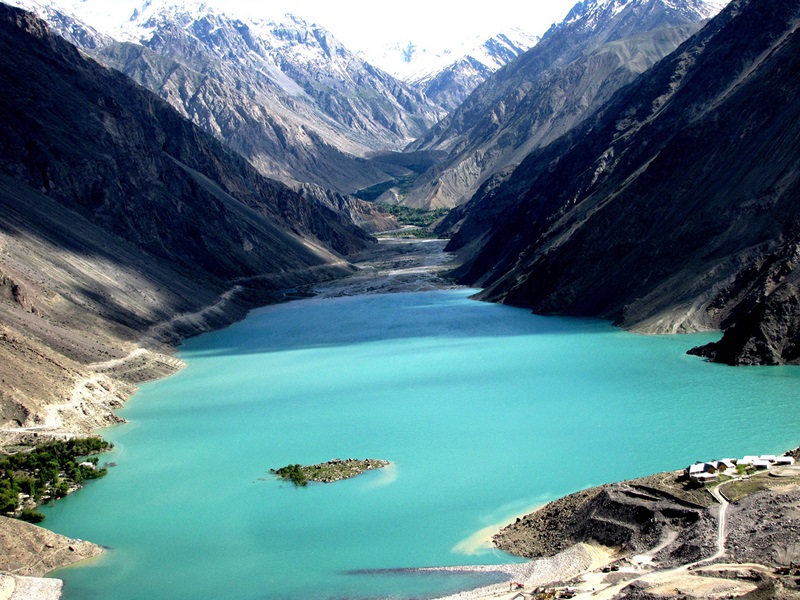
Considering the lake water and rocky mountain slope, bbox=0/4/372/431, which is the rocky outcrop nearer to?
the lake water

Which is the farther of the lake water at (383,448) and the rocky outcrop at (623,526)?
the lake water at (383,448)

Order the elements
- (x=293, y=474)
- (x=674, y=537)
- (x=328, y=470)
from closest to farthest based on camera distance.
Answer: (x=674, y=537) → (x=293, y=474) → (x=328, y=470)

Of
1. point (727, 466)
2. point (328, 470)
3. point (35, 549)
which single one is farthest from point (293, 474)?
point (727, 466)

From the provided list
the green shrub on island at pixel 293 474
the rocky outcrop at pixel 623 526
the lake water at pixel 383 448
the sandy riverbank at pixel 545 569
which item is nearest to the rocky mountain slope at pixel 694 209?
the lake water at pixel 383 448

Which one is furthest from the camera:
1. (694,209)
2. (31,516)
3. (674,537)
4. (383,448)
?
(694,209)

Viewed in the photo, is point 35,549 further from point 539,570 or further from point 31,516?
point 539,570

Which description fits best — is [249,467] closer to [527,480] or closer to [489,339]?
[527,480]

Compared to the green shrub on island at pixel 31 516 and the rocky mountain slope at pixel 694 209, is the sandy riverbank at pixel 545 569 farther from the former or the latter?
the rocky mountain slope at pixel 694 209

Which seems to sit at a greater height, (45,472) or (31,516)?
(45,472)
